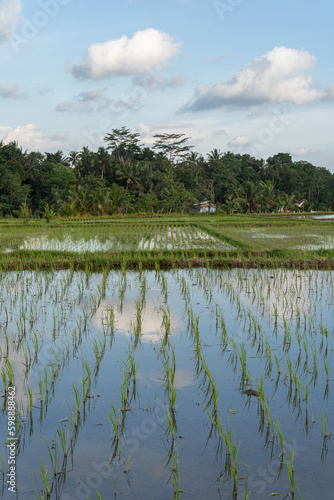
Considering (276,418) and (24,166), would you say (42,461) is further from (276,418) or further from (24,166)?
(24,166)

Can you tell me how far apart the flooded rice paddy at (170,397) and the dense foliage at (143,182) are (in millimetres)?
17294

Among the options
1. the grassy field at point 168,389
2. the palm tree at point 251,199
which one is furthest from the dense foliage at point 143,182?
the grassy field at point 168,389

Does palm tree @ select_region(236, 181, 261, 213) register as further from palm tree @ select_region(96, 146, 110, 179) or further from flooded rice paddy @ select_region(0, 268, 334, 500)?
flooded rice paddy @ select_region(0, 268, 334, 500)

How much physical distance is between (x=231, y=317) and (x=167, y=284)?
69.1 inches

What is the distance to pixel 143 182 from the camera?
29312 millimetres

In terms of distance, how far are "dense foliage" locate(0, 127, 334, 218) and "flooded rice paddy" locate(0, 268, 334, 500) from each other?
56.7ft

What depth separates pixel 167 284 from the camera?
240 inches

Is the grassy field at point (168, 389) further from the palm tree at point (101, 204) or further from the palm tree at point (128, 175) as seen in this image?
the palm tree at point (128, 175)

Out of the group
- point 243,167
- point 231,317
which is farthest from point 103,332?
point 243,167

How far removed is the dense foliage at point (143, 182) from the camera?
26.4 m

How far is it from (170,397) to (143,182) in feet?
88.8

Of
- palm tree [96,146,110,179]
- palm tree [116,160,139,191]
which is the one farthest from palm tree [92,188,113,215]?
palm tree [96,146,110,179]

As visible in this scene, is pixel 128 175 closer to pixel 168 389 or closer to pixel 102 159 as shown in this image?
pixel 102 159

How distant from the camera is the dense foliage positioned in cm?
2644
